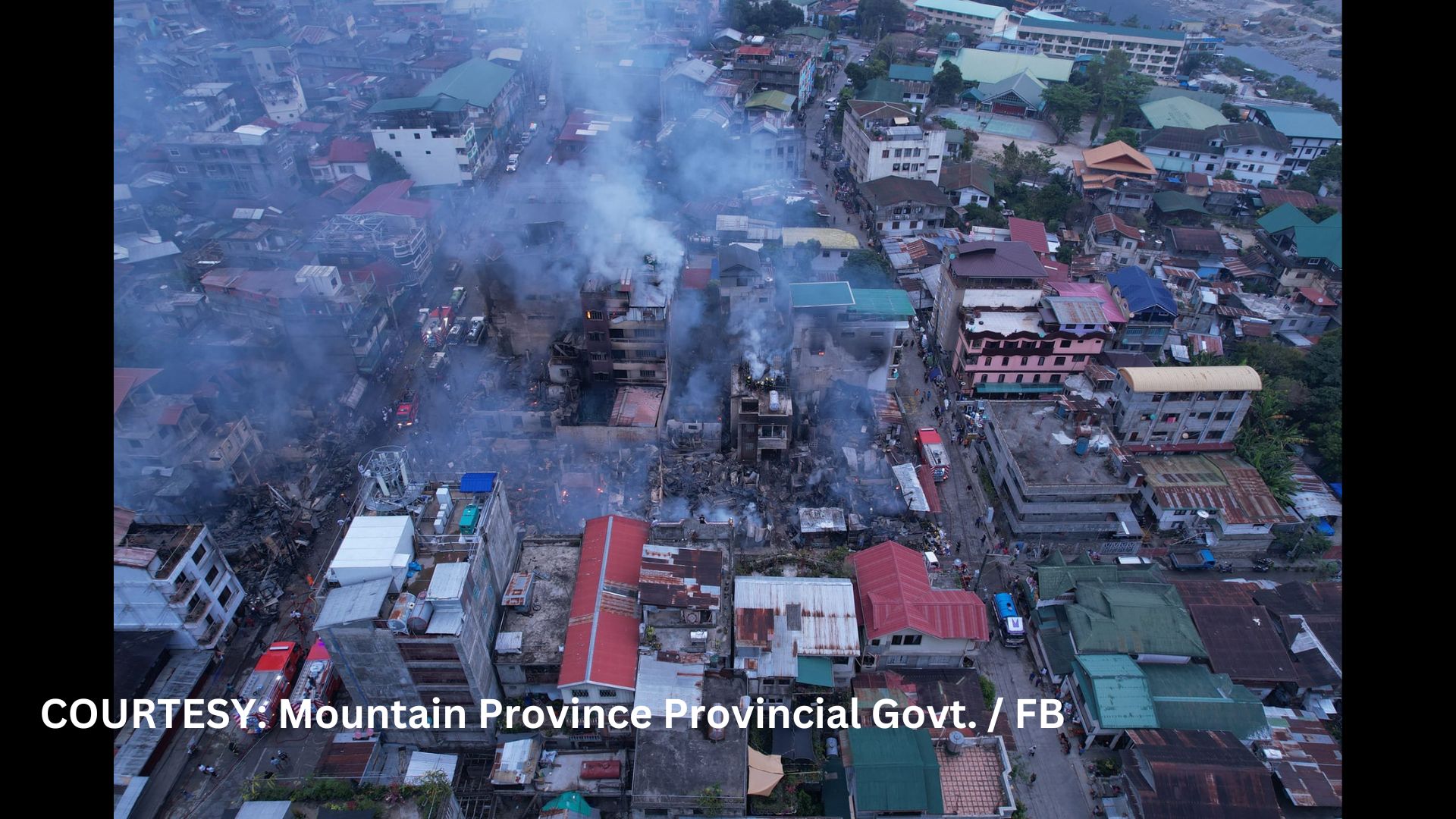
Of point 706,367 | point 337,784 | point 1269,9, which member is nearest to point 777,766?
point 337,784

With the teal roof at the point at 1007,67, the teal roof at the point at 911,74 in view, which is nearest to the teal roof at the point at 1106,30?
the teal roof at the point at 1007,67

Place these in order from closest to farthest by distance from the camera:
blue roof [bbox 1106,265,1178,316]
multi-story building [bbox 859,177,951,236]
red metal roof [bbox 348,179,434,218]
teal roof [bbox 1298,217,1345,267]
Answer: blue roof [bbox 1106,265,1178,316]
teal roof [bbox 1298,217,1345,267]
red metal roof [bbox 348,179,434,218]
multi-story building [bbox 859,177,951,236]

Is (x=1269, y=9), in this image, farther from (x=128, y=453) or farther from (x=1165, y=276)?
(x=128, y=453)

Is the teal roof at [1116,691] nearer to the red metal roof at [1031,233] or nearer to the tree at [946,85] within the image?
the red metal roof at [1031,233]

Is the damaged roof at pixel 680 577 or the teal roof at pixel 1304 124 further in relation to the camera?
the teal roof at pixel 1304 124

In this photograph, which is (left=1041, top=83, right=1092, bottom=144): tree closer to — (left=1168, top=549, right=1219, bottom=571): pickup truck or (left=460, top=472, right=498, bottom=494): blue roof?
(left=1168, top=549, right=1219, bottom=571): pickup truck

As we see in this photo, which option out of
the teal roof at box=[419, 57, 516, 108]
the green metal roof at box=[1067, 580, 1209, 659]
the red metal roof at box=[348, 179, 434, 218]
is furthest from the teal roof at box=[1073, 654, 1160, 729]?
the teal roof at box=[419, 57, 516, 108]
